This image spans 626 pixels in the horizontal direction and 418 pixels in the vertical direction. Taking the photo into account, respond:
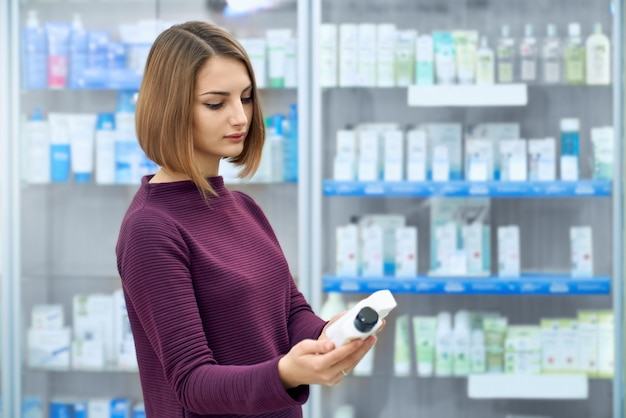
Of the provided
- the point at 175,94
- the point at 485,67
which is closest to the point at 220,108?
the point at 175,94

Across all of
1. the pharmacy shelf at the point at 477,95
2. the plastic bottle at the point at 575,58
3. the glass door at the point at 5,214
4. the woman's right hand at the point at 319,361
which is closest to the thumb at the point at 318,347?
the woman's right hand at the point at 319,361

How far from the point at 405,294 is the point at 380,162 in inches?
24.7

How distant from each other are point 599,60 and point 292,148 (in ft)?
4.29

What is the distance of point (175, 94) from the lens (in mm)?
1333

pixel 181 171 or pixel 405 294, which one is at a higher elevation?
pixel 181 171

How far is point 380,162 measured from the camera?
354 cm

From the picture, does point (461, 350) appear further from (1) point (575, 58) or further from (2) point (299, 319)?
(2) point (299, 319)

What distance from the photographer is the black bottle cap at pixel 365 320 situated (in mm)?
1140

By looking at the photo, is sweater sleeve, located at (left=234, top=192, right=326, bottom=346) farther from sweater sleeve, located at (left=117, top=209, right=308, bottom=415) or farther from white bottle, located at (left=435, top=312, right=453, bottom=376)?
white bottle, located at (left=435, top=312, right=453, bottom=376)

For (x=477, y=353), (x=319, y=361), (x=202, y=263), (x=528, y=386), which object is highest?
(x=202, y=263)

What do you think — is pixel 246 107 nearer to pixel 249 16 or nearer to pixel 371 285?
pixel 371 285

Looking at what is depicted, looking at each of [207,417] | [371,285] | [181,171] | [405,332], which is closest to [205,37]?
[181,171]

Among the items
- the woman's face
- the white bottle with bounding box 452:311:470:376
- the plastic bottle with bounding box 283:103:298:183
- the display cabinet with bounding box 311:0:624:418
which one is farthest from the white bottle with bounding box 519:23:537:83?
the woman's face

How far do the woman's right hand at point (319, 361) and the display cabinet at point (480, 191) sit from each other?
2.24 meters
